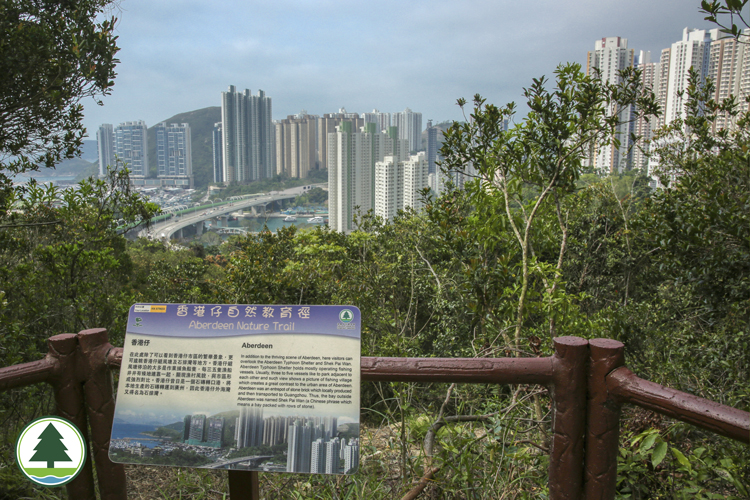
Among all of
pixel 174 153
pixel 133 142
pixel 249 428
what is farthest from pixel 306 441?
pixel 174 153

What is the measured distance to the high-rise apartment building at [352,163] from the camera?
3522 centimetres

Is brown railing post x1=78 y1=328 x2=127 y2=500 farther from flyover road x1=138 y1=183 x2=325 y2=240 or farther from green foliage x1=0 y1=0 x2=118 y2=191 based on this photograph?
flyover road x1=138 y1=183 x2=325 y2=240

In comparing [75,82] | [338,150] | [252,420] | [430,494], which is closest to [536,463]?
[430,494]

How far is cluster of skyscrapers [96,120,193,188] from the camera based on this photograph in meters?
55.1

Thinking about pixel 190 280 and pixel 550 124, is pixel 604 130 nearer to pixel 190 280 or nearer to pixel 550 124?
pixel 550 124

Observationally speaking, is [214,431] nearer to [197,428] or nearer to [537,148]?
[197,428]

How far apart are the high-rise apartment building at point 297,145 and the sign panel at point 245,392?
59811 millimetres

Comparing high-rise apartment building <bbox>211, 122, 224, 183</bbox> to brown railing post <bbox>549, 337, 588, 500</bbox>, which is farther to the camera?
high-rise apartment building <bbox>211, 122, 224, 183</bbox>

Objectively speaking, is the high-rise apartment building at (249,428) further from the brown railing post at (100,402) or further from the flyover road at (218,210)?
the flyover road at (218,210)

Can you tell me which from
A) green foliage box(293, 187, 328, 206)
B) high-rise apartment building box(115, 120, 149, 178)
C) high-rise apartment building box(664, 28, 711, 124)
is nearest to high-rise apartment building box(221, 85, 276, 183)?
high-rise apartment building box(115, 120, 149, 178)

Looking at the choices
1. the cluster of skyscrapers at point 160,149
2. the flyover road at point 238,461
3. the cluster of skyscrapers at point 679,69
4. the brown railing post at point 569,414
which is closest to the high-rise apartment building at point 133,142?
the cluster of skyscrapers at point 160,149

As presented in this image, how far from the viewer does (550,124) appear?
202 cm

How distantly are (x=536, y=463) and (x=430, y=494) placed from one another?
32 cm

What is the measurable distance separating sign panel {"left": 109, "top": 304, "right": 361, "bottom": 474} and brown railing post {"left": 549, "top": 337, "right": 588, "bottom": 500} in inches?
16.7
